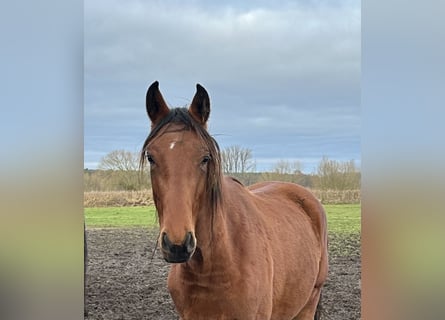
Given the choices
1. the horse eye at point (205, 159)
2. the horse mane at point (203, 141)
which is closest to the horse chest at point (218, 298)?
the horse mane at point (203, 141)

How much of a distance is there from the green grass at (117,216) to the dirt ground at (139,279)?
0.67 ft

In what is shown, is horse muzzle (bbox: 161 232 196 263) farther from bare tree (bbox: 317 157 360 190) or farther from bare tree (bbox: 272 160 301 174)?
bare tree (bbox: 272 160 301 174)

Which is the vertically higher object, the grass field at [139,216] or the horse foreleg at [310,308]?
the grass field at [139,216]

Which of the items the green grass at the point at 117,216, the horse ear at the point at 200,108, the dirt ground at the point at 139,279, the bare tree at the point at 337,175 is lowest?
the dirt ground at the point at 139,279

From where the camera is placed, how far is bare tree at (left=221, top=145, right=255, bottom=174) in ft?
3.84

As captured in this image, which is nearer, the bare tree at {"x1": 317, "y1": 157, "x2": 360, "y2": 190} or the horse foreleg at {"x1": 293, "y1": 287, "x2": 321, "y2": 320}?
the bare tree at {"x1": 317, "y1": 157, "x2": 360, "y2": 190}

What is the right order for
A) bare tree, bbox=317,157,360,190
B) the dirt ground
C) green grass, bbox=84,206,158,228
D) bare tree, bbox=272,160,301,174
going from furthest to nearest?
the dirt ground, green grass, bbox=84,206,158,228, bare tree, bbox=272,160,301,174, bare tree, bbox=317,157,360,190

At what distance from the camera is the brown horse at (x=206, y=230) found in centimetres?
77

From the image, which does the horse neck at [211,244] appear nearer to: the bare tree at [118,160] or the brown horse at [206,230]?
the brown horse at [206,230]

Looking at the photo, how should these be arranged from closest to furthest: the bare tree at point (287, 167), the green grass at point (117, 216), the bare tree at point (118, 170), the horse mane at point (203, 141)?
the horse mane at point (203, 141), the bare tree at point (118, 170), the bare tree at point (287, 167), the green grass at point (117, 216)

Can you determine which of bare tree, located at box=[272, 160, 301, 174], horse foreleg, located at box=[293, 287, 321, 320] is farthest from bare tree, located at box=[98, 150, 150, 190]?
horse foreleg, located at box=[293, 287, 321, 320]
